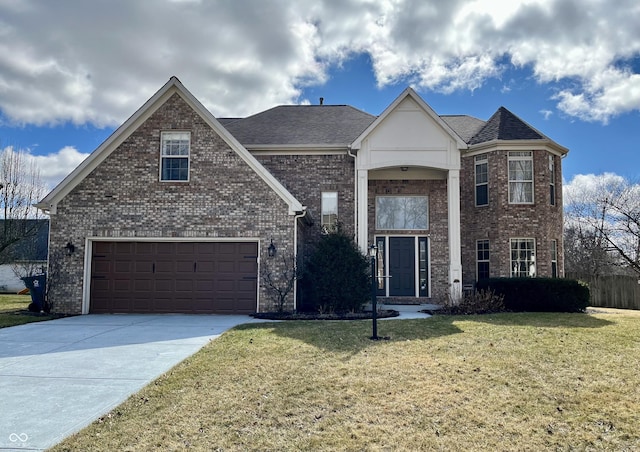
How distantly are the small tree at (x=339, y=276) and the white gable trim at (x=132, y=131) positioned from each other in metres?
1.51

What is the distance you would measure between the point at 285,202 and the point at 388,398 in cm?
837

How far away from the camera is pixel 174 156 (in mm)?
13242

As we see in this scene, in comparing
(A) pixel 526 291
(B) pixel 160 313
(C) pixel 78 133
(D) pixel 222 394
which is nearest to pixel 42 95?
(C) pixel 78 133

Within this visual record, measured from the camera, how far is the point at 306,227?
15.2 meters

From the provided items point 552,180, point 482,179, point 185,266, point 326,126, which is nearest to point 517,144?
point 482,179

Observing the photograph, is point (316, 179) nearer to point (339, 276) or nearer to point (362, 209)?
point (362, 209)

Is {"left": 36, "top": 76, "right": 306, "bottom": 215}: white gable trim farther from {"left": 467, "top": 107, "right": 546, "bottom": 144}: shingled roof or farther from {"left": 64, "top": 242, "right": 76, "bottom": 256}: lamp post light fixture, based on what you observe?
{"left": 467, "top": 107, "right": 546, "bottom": 144}: shingled roof

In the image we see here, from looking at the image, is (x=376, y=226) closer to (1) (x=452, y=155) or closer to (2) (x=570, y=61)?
(1) (x=452, y=155)

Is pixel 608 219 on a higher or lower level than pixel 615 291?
higher

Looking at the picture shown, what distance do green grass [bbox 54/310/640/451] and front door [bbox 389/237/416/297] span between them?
729 cm

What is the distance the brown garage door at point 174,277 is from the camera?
1283 centimetres

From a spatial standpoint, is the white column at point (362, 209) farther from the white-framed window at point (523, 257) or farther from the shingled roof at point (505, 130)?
the white-framed window at point (523, 257)

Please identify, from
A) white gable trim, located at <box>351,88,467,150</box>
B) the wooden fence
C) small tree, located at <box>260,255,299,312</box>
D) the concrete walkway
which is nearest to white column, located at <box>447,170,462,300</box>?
white gable trim, located at <box>351,88,467,150</box>

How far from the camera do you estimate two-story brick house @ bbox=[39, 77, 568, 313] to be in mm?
12883
